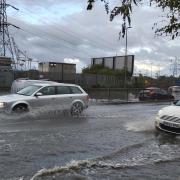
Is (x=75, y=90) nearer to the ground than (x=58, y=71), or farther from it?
nearer to the ground

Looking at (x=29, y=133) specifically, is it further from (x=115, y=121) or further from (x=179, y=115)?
(x=115, y=121)

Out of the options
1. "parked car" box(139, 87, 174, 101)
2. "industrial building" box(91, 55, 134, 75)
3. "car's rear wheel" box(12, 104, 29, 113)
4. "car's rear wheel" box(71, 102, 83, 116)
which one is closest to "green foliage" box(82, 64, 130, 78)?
"industrial building" box(91, 55, 134, 75)

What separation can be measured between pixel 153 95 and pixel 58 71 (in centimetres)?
2179

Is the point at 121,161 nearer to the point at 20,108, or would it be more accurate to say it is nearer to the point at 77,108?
the point at 20,108

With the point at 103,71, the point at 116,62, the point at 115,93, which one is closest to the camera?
the point at 115,93

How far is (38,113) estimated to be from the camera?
19.2m

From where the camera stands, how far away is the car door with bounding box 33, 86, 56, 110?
1917 centimetres

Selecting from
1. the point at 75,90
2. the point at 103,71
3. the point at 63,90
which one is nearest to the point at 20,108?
the point at 63,90

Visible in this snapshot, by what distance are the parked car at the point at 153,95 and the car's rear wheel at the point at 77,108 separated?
65.1ft

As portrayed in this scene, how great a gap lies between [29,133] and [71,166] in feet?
15.7

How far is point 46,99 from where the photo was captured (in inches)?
768

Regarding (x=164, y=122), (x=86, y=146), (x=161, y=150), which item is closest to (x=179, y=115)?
(x=164, y=122)

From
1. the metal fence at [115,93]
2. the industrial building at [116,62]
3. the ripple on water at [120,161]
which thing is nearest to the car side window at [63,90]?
the ripple on water at [120,161]

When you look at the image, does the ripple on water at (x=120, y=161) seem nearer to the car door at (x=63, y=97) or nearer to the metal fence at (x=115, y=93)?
the car door at (x=63, y=97)
